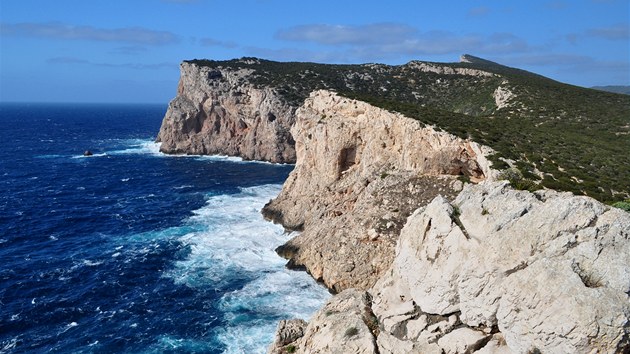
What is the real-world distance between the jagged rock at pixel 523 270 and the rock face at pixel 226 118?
81.9 metres

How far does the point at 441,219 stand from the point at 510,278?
4.09 meters

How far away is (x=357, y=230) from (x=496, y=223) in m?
25.2

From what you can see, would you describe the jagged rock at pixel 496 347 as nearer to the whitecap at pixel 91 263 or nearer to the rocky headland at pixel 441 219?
the rocky headland at pixel 441 219

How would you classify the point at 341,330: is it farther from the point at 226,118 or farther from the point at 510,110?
the point at 226,118

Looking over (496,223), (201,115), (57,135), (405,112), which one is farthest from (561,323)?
(57,135)

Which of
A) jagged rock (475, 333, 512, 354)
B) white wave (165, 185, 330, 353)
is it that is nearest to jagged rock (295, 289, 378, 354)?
jagged rock (475, 333, 512, 354)

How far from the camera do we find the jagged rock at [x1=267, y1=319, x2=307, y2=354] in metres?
22.8

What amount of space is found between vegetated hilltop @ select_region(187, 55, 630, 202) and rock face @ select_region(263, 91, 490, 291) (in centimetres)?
232

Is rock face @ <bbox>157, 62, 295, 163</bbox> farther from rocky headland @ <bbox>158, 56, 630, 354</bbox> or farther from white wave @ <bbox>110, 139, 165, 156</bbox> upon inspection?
white wave @ <bbox>110, 139, 165, 156</bbox>

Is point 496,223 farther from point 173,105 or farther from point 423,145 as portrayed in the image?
point 173,105

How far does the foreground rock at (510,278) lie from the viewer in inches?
499

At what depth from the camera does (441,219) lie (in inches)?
707

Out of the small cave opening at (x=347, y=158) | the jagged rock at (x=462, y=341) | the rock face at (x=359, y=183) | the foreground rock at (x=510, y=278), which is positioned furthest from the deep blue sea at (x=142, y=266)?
the jagged rock at (x=462, y=341)

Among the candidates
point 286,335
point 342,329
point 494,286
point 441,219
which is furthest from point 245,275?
point 494,286
